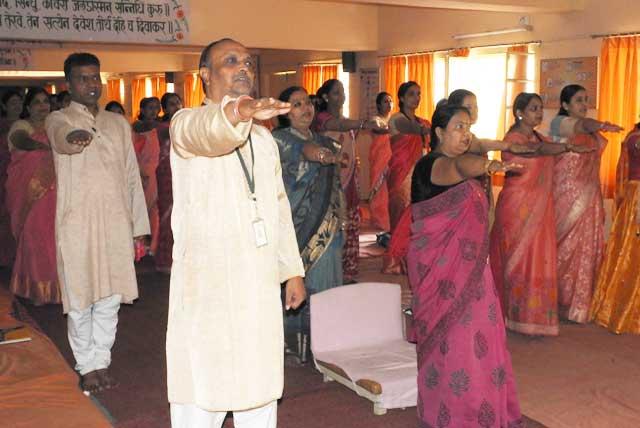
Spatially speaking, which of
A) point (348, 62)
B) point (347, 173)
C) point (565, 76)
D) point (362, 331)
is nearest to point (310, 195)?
point (362, 331)

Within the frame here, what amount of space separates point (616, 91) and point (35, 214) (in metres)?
5.27

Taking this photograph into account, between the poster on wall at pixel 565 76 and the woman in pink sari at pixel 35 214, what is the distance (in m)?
5.03

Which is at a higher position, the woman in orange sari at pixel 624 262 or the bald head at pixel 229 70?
the bald head at pixel 229 70

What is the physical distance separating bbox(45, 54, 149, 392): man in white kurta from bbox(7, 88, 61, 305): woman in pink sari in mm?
1942

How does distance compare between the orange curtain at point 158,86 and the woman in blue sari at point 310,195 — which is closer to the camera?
the woman in blue sari at point 310,195

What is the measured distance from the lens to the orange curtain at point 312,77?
1128cm

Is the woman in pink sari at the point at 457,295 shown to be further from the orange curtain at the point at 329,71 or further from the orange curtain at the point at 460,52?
the orange curtain at the point at 329,71

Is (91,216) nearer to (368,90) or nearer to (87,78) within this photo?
(87,78)

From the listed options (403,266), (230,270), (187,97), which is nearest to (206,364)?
(230,270)

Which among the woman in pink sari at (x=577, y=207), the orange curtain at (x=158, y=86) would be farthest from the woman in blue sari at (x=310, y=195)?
the orange curtain at (x=158, y=86)

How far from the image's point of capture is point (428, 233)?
9.63ft

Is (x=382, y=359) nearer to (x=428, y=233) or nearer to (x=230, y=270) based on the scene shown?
(x=428, y=233)

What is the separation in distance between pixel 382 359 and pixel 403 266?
264 cm

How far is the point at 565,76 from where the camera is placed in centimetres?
746
